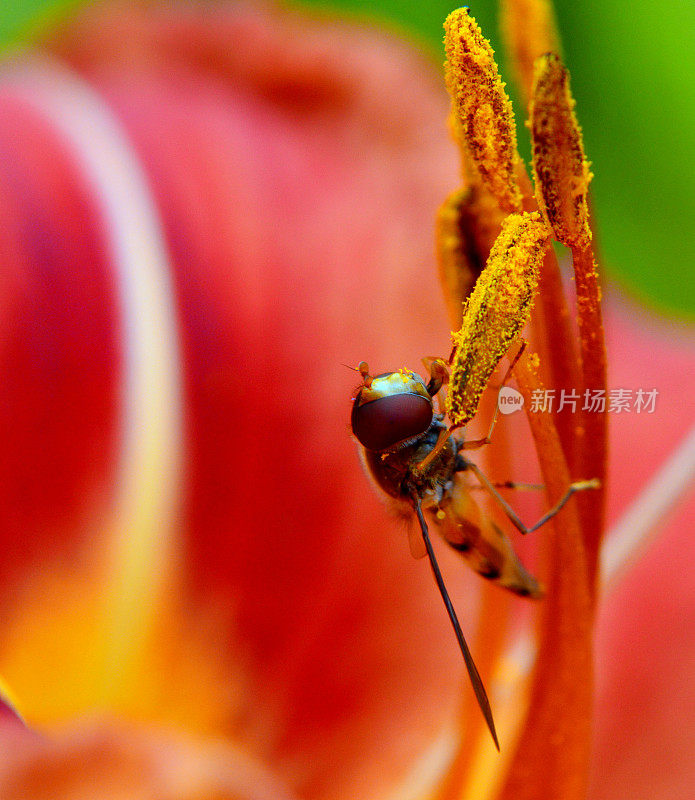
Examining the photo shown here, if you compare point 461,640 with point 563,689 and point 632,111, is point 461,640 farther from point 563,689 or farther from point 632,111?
point 632,111

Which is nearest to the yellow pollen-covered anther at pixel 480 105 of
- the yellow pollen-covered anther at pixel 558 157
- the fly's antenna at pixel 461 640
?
the yellow pollen-covered anther at pixel 558 157

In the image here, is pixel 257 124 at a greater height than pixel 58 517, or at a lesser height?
greater

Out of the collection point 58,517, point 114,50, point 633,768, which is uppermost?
point 114,50

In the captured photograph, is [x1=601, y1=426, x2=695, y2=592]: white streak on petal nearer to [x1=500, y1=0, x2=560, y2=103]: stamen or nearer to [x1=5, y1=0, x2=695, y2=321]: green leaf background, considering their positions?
[x1=5, y1=0, x2=695, y2=321]: green leaf background

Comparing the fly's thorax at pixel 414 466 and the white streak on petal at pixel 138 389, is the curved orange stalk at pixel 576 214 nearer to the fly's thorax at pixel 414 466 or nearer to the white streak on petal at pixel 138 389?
the fly's thorax at pixel 414 466

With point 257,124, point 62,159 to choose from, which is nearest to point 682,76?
point 257,124

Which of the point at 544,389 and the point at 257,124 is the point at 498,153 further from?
the point at 257,124
